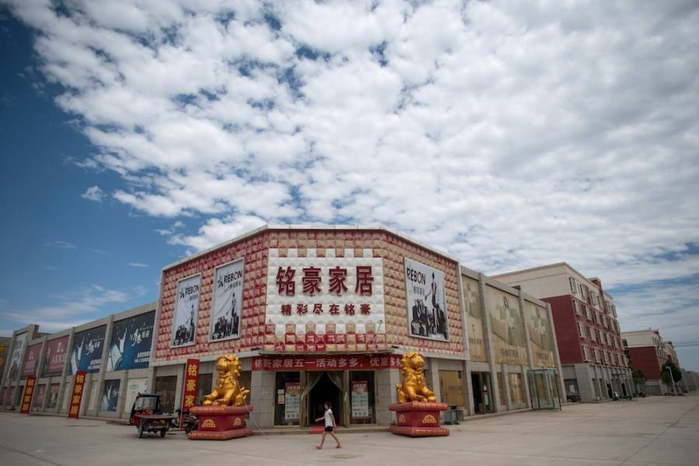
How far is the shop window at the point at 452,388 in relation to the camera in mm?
26058

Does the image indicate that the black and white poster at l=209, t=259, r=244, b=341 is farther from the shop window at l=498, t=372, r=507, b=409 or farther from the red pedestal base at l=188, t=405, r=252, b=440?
the shop window at l=498, t=372, r=507, b=409

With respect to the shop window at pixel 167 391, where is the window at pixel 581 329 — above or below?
above

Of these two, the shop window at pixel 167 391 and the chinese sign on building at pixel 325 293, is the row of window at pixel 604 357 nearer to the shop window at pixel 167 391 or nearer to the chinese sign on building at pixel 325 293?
the chinese sign on building at pixel 325 293

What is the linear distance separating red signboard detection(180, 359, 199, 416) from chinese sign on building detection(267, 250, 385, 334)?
5797 mm

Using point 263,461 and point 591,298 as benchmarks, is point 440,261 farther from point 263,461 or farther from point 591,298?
point 591,298

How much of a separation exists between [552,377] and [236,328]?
2753 cm

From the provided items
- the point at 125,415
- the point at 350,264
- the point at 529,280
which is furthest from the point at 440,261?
the point at 529,280

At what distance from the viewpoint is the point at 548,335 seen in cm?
4409

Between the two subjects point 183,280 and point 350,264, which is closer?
point 350,264

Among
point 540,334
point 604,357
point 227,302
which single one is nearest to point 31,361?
point 227,302

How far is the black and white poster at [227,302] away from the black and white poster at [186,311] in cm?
223

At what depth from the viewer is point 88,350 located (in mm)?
40875

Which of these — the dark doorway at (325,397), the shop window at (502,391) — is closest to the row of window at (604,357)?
the shop window at (502,391)

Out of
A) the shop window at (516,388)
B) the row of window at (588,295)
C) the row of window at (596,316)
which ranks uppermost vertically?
the row of window at (588,295)
